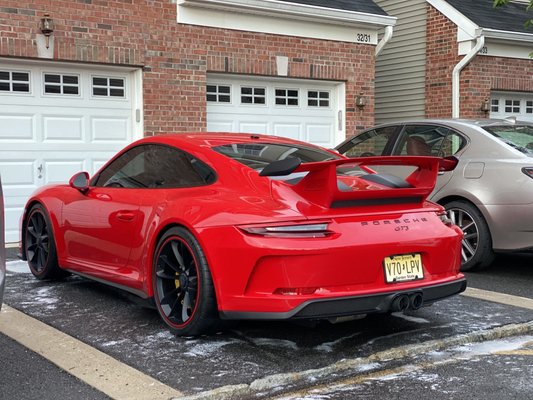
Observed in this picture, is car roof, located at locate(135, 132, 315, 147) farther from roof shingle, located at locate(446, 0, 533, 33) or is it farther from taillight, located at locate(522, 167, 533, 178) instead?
roof shingle, located at locate(446, 0, 533, 33)

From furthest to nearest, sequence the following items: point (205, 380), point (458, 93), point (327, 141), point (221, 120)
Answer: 1. point (458, 93)
2. point (327, 141)
3. point (221, 120)
4. point (205, 380)

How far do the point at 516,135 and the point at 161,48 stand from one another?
547 cm

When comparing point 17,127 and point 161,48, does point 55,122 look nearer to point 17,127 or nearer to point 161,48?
point 17,127

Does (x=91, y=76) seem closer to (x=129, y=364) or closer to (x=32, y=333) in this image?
(x=32, y=333)

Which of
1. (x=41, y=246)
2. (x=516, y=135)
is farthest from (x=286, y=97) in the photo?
(x=41, y=246)

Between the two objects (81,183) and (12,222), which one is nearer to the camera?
(81,183)

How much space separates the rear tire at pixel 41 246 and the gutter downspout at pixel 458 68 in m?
9.19

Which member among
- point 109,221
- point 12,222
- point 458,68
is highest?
point 458,68

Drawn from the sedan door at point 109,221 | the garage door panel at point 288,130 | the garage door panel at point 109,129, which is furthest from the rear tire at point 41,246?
the garage door panel at point 288,130

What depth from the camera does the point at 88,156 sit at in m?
9.65

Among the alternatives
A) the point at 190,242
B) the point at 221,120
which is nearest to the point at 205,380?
the point at 190,242

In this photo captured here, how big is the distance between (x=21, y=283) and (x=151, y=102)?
173 inches

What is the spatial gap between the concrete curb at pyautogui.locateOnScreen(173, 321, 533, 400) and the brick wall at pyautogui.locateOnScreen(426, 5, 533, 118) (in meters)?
9.01

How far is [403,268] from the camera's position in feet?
13.6
